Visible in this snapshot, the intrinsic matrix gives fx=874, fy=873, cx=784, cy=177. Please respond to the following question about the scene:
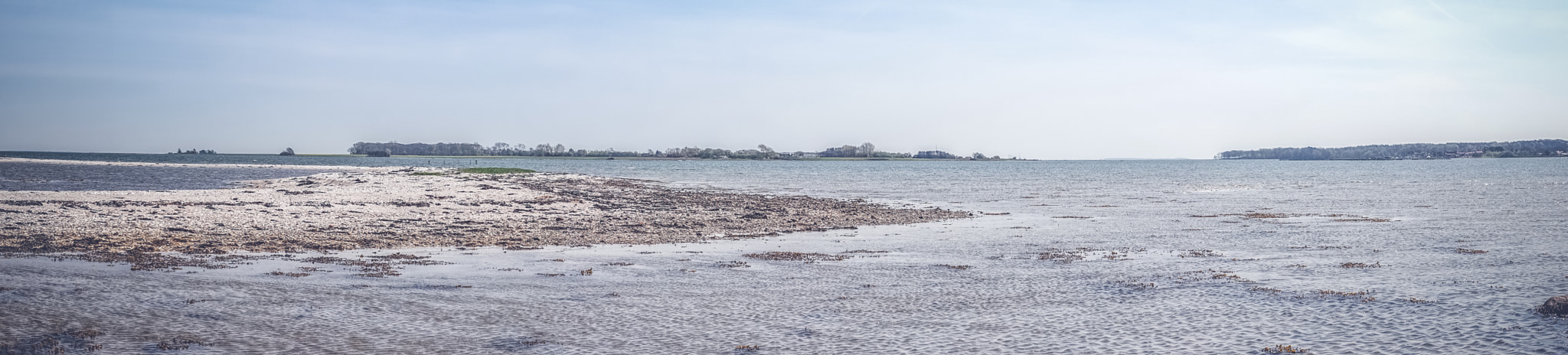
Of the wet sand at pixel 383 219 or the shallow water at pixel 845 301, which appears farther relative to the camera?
the wet sand at pixel 383 219

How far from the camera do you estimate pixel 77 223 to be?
955 inches

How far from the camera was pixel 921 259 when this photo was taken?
21906 millimetres

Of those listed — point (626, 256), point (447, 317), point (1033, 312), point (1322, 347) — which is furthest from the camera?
point (626, 256)

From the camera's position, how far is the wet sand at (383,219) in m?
22.4

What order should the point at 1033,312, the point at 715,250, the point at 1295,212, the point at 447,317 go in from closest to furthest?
the point at 447,317 → the point at 1033,312 → the point at 715,250 → the point at 1295,212

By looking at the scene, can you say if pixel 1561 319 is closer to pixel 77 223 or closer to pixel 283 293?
pixel 283 293

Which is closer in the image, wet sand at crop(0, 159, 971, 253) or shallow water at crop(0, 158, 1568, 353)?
shallow water at crop(0, 158, 1568, 353)

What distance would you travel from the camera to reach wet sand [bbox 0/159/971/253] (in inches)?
882

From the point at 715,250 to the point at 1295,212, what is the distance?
1367 inches

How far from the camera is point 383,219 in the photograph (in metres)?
29.9

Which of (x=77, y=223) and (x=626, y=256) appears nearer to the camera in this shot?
(x=626, y=256)

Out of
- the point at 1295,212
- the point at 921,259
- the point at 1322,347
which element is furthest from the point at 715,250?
the point at 1295,212

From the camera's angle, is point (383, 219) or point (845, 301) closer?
point (845, 301)

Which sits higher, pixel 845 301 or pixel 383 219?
pixel 383 219
